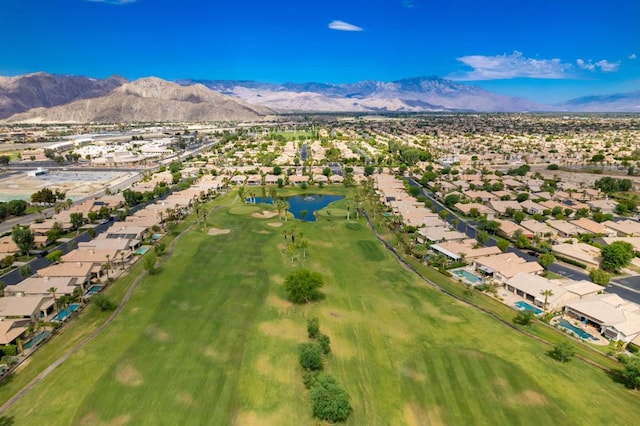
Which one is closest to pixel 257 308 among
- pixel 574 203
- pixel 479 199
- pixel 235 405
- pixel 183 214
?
pixel 235 405

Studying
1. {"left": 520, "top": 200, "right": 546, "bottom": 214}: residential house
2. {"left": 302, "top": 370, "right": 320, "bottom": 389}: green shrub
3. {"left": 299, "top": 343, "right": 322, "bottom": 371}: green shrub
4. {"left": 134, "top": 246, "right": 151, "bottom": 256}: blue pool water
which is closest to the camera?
{"left": 302, "top": 370, "right": 320, "bottom": 389}: green shrub

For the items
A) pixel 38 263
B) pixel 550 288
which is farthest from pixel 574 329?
pixel 38 263

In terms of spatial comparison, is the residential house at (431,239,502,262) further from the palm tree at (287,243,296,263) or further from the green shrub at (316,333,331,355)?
the green shrub at (316,333,331,355)

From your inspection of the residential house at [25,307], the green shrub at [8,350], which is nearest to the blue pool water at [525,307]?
the green shrub at [8,350]

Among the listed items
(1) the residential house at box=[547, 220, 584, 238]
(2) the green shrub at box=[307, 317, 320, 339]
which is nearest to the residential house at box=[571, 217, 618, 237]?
(1) the residential house at box=[547, 220, 584, 238]

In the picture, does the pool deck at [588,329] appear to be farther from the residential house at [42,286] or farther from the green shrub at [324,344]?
the residential house at [42,286]

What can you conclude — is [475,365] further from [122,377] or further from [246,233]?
[246,233]

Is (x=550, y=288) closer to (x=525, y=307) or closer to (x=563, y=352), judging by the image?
(x=525, y=307)
